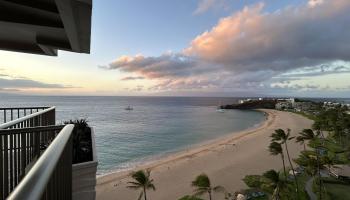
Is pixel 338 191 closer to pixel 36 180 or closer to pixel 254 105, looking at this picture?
pixel 36 180

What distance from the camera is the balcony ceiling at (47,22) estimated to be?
378 centimetres

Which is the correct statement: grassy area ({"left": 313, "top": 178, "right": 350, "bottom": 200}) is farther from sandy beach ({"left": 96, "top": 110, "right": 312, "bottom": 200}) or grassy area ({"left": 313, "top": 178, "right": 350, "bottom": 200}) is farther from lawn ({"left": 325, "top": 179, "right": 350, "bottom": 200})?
sandy beach ({"left": 96, "top": 110, "right": 312, "bottom": 200})

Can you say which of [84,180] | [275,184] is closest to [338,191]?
[275,184]

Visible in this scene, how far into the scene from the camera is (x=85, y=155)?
6.86 meters

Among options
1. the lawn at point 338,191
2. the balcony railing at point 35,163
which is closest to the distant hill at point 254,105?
the lawn at point 338,191

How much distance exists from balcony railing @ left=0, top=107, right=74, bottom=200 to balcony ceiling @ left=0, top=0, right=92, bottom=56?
146cm

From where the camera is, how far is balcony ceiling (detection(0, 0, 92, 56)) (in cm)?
378

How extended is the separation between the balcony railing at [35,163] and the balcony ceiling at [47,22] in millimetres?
1463

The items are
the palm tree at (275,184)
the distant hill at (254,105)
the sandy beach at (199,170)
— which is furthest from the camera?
the distant hill at (254,105)

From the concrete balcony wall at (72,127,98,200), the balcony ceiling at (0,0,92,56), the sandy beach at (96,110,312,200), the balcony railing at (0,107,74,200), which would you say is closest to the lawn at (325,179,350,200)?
the sandy beach at (96,110,312,200)

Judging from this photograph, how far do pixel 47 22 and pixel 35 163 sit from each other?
4.22 m

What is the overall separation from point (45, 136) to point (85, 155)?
7.99ft

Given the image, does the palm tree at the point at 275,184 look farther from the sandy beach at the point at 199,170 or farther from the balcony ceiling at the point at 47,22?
the balcony ceiling at the point at 47,22

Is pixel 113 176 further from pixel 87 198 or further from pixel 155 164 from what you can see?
pixel 87 198
